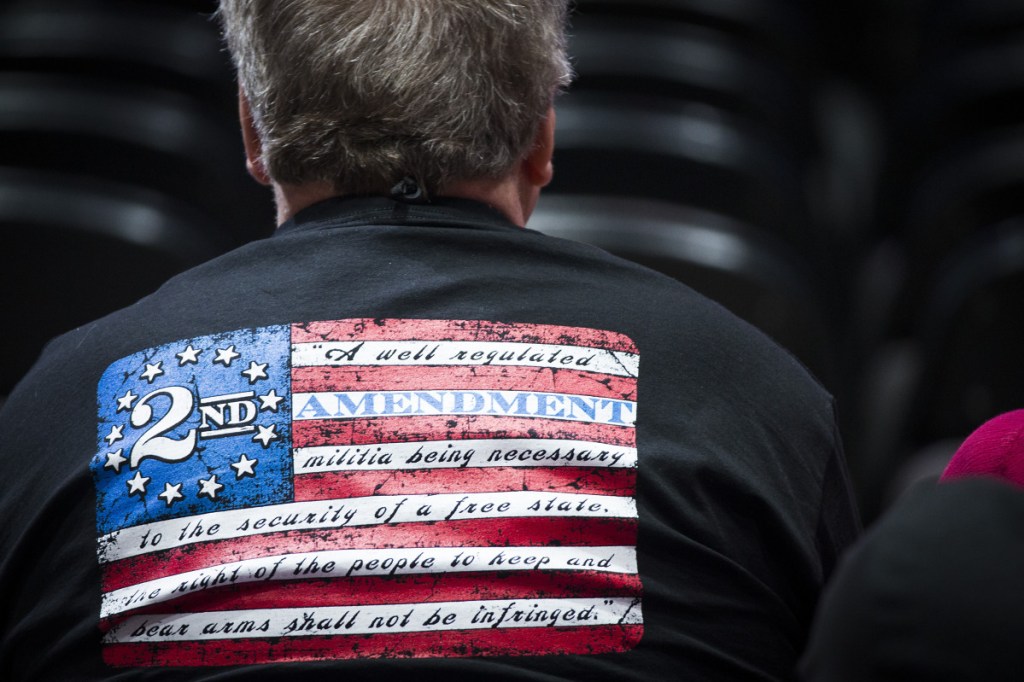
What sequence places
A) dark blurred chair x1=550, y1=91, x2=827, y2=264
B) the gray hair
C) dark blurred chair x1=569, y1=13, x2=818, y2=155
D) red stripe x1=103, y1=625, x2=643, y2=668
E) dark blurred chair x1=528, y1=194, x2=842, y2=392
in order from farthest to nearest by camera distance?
dark blurred chair x1=569, y1=13, x2=818, y2=155
dark blurred chair x1=550, y1=91, x2=827, y2=264
dark blurred chair x1=528, y1=194, x2=842, y2=392
the gray hair
red stripe x1=103, y1=625, x2=643, y2=668

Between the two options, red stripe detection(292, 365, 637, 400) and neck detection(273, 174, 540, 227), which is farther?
neck detection(273, 174, 540, 227)

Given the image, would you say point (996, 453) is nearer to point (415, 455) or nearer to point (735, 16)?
point (415, 455)

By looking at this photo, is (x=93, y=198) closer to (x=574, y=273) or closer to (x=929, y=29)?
(x=574, y=273)

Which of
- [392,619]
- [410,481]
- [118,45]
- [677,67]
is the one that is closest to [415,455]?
[410,481]

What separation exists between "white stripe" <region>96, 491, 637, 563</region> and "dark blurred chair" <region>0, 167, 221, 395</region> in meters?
1.16

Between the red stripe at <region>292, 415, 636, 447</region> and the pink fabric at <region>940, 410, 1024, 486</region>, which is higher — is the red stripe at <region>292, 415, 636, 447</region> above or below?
above

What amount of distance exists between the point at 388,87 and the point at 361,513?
0.37 m

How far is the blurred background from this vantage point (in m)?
2.01

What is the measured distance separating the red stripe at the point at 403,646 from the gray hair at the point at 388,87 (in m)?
0.39

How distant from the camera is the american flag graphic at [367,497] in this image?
88cm

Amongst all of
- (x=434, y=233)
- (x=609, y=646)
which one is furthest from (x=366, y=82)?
(x=609, y=646)

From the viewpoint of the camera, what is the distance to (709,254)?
208 centimetres

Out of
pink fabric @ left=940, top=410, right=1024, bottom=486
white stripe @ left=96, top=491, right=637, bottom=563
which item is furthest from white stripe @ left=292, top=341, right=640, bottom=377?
pink fabric @ left=940, top=410, right=1024, bottom=486

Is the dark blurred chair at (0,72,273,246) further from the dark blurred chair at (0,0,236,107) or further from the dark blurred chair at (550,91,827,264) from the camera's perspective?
the dark blurred chair at (550,91,827,264)
